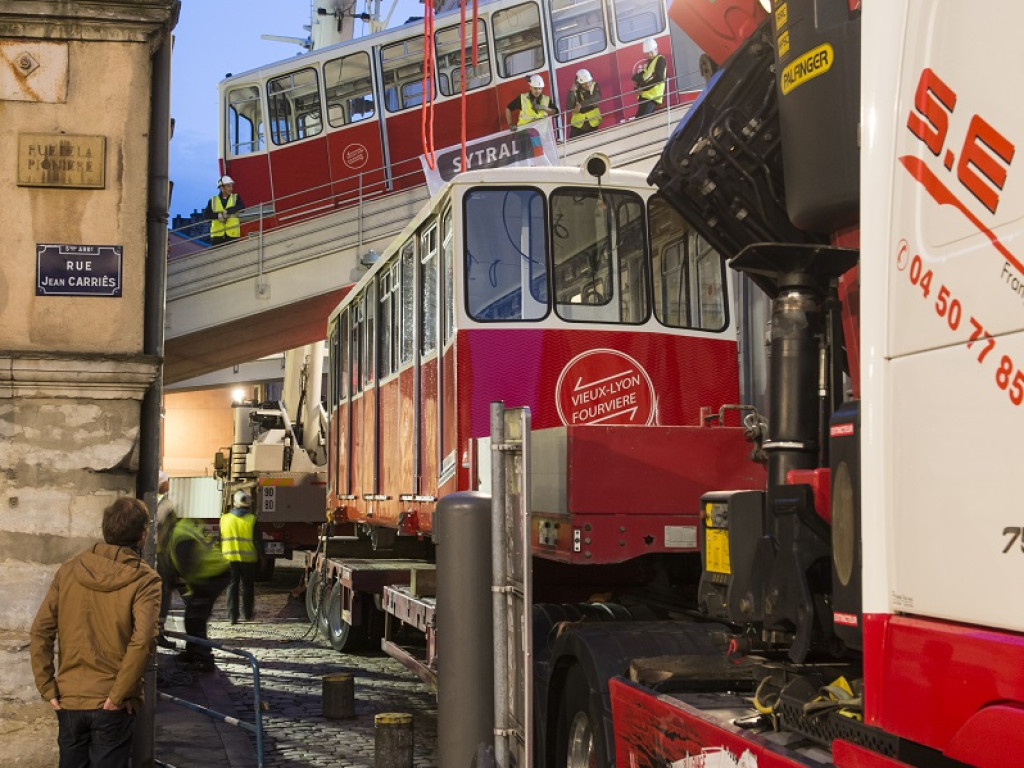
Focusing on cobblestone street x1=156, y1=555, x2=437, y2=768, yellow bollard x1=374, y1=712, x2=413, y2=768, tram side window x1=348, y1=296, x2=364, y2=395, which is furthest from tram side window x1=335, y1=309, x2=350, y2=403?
yellow bollard x1=374, y1=712, x2=413, y2=768

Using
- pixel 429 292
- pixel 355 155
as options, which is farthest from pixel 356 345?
pixel 355 155

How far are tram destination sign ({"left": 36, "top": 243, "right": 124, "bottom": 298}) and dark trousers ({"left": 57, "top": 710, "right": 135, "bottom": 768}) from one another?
8.03ft

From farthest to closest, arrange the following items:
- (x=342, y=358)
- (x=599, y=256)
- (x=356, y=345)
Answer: (x=342, y=358)
(x=356, y=345)
(x=599, y=256)

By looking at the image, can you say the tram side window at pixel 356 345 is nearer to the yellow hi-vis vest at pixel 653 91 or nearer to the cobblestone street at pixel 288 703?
the cobblestone street at pixel 288 703

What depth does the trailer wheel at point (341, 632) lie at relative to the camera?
14.7 meters

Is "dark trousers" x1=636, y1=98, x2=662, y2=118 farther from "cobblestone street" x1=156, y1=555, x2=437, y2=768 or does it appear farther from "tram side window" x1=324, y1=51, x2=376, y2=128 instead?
"cobblestone street" x1=156, y1=555, x2=437, y2=768

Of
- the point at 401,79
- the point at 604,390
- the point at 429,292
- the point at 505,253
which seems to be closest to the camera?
the point at 604,390

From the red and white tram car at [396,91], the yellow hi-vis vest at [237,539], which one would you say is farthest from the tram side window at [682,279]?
A: the red and white tram car at [396,91]

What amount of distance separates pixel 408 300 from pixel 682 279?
8.67 feet

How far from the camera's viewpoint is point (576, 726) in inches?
244

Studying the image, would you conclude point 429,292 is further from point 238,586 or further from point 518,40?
point 518,40

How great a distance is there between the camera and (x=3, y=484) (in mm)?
7180

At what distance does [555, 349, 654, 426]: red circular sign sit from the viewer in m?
9.31

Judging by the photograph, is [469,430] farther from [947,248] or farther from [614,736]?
[947,248]
